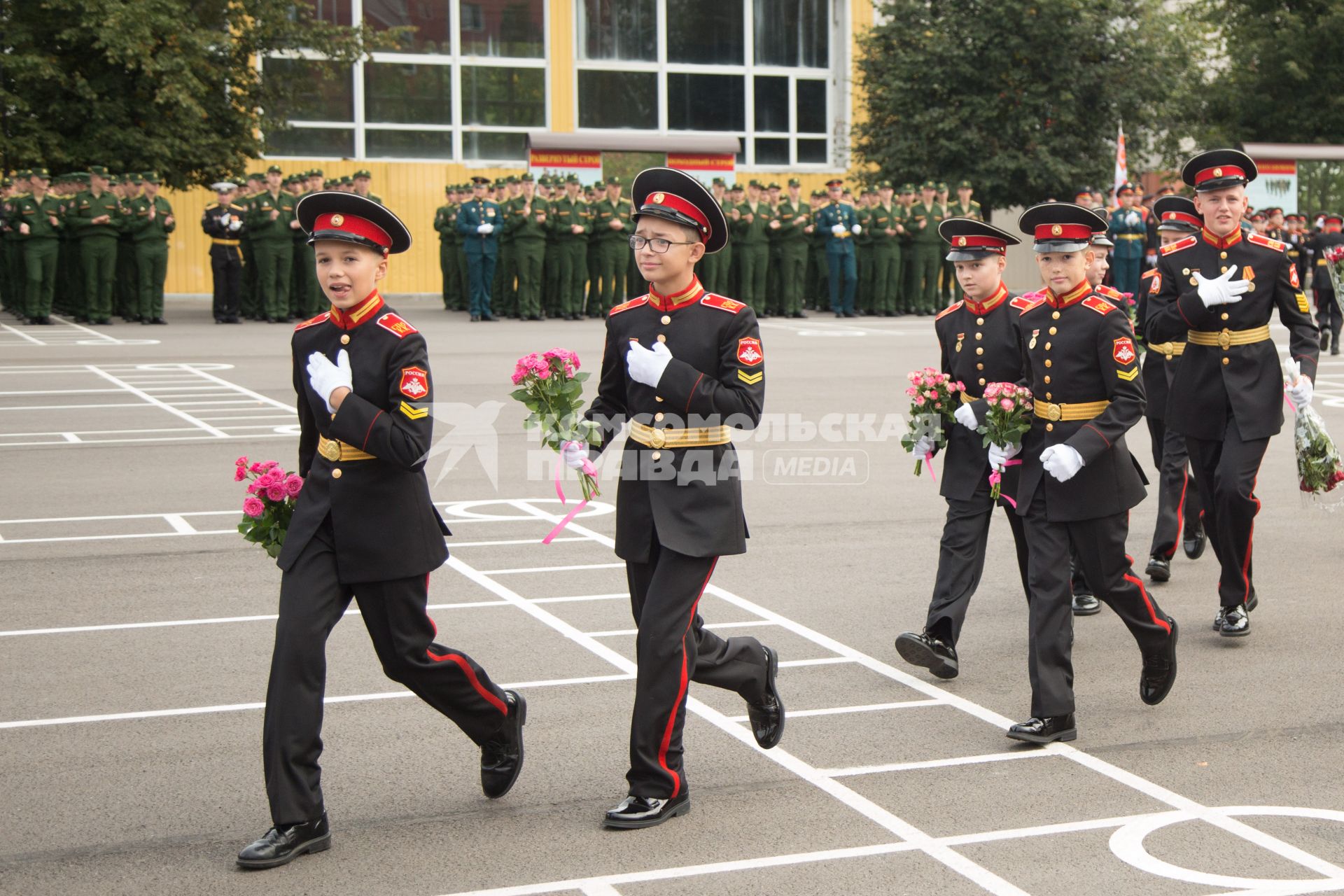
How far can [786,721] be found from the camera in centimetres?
632

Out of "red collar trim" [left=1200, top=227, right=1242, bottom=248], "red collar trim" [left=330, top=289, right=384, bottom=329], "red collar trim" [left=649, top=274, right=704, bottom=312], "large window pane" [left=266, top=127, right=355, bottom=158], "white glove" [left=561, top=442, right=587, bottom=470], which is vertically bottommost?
"white glove" [left=561, top=442, right=587, bottom=470]

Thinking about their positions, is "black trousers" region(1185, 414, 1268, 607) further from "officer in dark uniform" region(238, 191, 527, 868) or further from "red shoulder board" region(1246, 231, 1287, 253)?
"officer in dark uniform" region(238, 191, 527, 868)

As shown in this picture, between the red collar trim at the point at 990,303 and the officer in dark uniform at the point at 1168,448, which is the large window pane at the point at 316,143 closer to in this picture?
the officer in dark uniform at the point at 1168,448

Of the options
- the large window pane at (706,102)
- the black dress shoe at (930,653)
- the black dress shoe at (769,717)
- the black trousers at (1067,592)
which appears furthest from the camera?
the large window pane at (706,102)

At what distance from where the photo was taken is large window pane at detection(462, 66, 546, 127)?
39.7m

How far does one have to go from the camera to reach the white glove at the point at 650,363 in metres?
5.28

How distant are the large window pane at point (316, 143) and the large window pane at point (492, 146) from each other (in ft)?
9.34

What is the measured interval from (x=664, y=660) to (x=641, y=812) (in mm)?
476

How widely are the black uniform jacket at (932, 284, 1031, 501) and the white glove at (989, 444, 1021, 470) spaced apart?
0.85 feet

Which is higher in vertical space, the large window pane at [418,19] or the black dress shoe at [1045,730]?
the large window pane at [418,19]

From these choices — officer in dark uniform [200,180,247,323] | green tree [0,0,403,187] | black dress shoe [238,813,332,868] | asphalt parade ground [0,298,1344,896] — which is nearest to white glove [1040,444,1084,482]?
asphalt parade ground [0,298,1344,896]

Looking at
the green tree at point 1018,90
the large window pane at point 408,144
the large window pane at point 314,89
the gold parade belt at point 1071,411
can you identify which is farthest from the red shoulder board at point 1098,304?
the large window pane at point 408,144

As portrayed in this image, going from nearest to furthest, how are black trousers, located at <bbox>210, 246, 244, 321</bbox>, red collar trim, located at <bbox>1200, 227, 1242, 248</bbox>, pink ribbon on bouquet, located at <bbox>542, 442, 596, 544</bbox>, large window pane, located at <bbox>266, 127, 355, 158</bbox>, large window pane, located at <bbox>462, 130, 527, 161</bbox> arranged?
pink ribbon on bouquet, located at <bbox>542, 442, 596, 544</bbox>, red collar trim, located at <bbox>1200, 227, 1242, 248</bbox>, black trousers, located at <bbox>210, 246, 244, 321</bbox>, large window pane, located at <bbox>266, 127, 355, 158</bbox>, large window pane, located at <bbox>462, 130, 527, 161</bbox>

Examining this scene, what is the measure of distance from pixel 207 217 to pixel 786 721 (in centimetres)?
2187
